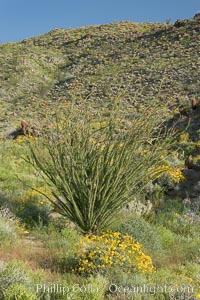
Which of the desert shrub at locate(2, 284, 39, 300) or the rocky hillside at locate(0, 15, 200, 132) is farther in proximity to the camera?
the rocky hillside at locate(0, 15, 200, 132)

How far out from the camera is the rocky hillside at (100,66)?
28369 mm

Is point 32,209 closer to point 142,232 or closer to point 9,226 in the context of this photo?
point 9,226

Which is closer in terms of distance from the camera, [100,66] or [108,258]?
[108,258]

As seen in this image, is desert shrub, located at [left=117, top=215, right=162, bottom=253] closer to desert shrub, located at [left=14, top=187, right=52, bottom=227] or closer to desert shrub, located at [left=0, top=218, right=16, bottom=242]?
desert shrub, located at [left=14, top=187, right=52, bottom=227]

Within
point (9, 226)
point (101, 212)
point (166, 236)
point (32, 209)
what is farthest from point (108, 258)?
point (32, 209)

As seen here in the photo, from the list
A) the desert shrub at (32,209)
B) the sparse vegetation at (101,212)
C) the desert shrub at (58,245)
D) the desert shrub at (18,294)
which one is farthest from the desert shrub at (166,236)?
the desert shrub at (18,294)

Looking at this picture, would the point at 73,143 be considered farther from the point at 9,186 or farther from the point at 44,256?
the point at 9,186

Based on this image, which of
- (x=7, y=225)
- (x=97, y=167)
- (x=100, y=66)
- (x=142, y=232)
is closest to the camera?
(x=7, y=225)

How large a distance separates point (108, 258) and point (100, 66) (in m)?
31.1

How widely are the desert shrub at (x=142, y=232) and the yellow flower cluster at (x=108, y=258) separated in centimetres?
98

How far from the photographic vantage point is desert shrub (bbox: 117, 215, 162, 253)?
7441mm

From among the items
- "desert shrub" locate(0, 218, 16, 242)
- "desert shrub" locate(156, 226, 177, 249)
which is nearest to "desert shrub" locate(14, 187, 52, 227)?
"desert shrub" locate(0, 218, 16, 242)

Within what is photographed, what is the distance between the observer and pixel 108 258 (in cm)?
600

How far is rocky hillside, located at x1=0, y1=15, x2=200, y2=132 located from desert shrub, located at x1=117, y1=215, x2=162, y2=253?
14.8 m
